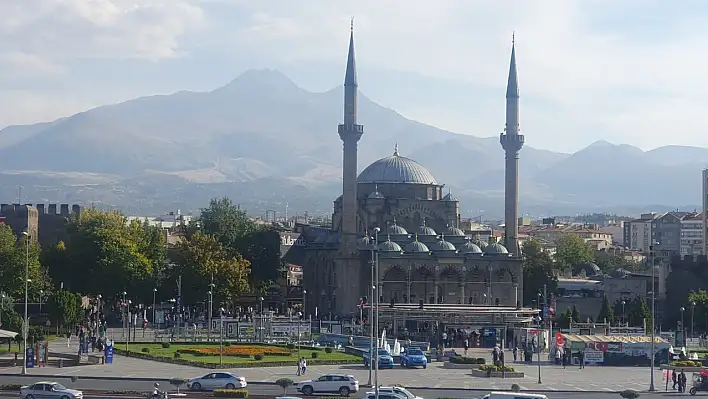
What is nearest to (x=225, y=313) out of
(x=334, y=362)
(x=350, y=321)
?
(x=350, y=321)

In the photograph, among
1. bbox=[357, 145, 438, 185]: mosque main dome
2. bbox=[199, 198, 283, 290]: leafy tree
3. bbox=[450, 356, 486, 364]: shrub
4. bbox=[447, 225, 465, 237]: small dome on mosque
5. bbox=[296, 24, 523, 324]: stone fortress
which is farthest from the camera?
bbox=[357, 145, 438, 185]: mosque main dome

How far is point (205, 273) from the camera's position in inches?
2923

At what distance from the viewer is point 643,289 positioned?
3575 inches

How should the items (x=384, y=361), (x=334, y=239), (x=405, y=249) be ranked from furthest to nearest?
(x=334, y=239), (x=405, y=249), (x=384, y=361)

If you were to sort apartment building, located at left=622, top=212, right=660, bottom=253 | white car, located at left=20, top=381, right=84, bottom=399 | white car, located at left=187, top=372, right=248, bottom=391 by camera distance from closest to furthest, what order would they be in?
white car, located at left=20, top=381, right=84, bottom=399
white car, located at left=187, top=372, right=248, bottom=391
apartment building, located at left=622, top=212, right=660, bottom=253

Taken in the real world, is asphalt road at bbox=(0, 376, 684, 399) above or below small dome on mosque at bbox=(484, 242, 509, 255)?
below

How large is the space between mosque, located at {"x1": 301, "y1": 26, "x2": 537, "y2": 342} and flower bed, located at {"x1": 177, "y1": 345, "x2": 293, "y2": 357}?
797 inches

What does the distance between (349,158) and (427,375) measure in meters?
39.0

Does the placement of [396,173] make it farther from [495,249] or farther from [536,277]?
[536,277]

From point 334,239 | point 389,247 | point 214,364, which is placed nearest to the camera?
point 214,364

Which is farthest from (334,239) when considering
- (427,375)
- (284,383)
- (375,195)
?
(284,383)

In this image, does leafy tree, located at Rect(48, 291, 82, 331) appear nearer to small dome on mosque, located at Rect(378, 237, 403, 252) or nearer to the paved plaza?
the paved plaza

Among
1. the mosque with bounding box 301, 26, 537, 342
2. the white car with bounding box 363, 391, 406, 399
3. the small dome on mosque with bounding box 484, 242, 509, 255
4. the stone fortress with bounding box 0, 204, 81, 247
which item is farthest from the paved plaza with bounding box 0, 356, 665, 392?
the stone fortress with bounding box 0, 204, 81, 247

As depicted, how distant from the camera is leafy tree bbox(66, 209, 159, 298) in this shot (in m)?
73.1
